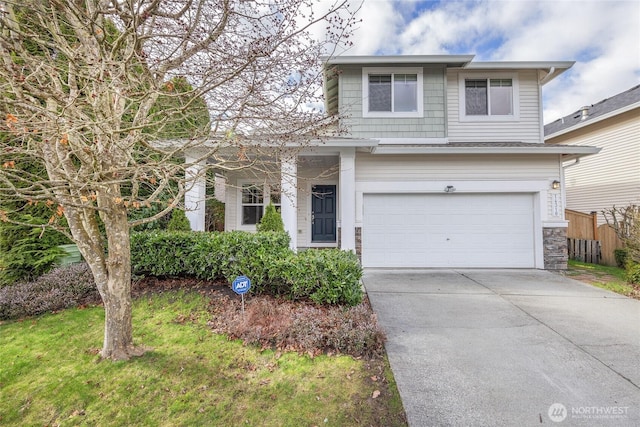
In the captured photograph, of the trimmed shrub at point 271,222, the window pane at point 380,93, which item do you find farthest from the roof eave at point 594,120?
the trimmed shrub at point 271,222

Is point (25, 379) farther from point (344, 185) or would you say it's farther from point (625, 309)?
point (625, 309)

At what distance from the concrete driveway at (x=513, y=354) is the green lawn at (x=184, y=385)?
1.52 feet

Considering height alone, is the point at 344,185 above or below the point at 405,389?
above

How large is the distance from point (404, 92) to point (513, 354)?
7201 mm

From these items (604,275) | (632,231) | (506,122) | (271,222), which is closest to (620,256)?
(604,275)

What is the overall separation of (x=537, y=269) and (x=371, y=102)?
648 centimetres

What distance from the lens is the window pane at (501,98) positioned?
8383mm

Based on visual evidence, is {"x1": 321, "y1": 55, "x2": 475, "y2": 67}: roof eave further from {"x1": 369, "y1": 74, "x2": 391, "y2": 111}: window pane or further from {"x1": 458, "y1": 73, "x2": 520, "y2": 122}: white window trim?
{"x1": 458, "y1": 73, "x2": 520, "y2": 122}: white window trim

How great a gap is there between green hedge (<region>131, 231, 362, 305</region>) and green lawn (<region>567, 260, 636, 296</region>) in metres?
5.56

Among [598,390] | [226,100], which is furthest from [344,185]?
[598,390]

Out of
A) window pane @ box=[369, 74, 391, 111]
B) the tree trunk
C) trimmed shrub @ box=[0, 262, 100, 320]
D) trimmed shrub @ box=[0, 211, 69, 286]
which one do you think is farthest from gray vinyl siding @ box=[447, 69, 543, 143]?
trimmed shrub @ box=[0, 211, 69, 286]

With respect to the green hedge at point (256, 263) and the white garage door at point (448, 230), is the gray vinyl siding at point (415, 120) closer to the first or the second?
the white garage door at point (448, 230)

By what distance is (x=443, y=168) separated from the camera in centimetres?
759

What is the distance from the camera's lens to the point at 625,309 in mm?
4602
